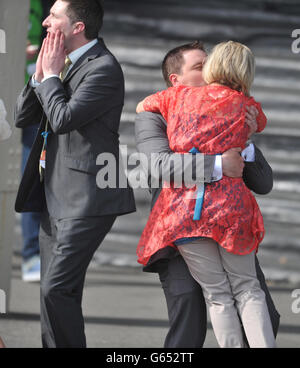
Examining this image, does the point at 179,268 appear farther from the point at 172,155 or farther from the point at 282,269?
the point at 282,269

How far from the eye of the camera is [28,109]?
3.79 metres

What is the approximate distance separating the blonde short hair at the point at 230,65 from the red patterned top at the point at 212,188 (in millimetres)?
42

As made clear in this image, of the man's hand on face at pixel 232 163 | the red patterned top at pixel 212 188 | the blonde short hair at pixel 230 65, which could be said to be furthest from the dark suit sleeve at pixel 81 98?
the man's hand on face at pixel 232 163

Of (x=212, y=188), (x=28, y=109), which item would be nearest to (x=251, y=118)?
(x=212, y=188)

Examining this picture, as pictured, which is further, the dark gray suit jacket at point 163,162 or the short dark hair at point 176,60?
the short dark hair at point 176,60

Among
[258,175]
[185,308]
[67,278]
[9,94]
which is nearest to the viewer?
[185,308]

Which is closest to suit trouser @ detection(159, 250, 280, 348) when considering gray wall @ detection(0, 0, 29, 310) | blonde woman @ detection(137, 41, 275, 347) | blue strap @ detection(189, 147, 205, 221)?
blonde woman @ detection(137, 41, 275, 347)

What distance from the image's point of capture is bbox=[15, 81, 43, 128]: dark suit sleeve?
12.3 feet

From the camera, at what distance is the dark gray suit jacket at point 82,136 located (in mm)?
3545

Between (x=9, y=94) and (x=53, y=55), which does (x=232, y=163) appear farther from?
(x=9, y=94)

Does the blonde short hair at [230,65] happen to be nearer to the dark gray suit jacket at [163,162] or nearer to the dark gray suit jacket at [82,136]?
the dark gray suit jacket at [163,162]

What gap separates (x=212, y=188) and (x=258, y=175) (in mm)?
283

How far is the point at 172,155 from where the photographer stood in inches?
132
